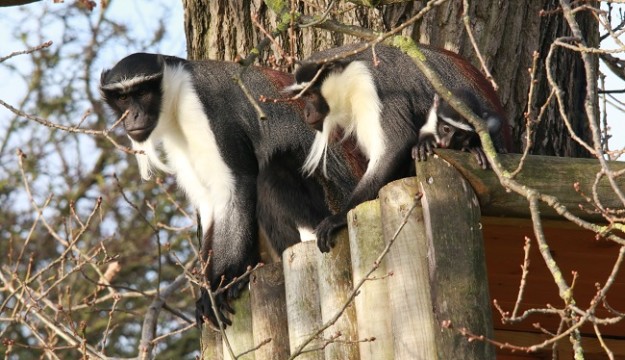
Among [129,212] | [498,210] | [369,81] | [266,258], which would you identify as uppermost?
[369,81]

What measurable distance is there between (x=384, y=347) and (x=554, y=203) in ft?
3.20

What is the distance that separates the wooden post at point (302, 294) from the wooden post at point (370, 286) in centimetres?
34

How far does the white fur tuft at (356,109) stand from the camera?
19.0 feet

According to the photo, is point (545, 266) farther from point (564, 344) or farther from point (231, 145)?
point (231, 145)

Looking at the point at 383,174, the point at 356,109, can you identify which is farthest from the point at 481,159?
the point at 356,109

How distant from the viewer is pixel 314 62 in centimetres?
574

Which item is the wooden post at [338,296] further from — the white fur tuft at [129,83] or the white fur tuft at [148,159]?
the white fur tuft at [129,83]

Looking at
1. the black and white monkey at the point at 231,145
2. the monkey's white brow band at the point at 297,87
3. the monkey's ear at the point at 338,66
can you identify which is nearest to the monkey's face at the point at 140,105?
the black and white monkey at the point at 231,145

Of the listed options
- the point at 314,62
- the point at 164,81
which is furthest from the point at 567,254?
the point at 164,81

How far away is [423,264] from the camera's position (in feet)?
15.3

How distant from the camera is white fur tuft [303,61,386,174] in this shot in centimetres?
579

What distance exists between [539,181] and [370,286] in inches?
34.1

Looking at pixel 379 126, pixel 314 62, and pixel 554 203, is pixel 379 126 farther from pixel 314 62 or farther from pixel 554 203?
pixel 554 203

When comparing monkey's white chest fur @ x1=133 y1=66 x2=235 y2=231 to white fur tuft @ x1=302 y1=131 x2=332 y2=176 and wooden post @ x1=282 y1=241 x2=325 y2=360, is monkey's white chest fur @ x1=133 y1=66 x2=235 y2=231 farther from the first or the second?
wooden post @ x1=282 y1=241 x2=325 y2=360
